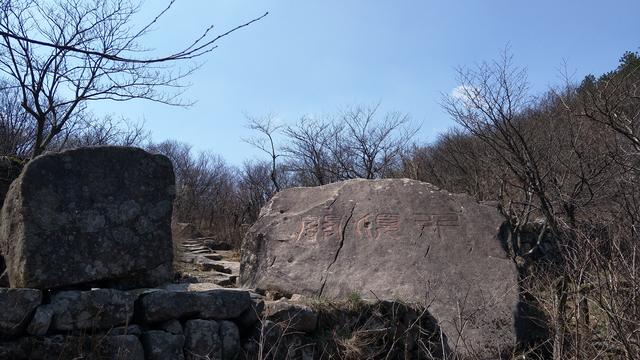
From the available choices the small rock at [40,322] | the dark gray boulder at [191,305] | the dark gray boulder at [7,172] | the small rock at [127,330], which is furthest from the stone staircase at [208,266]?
the small rock at [40,322]

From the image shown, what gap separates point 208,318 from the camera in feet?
12.4

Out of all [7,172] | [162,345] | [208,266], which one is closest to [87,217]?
[162,345]

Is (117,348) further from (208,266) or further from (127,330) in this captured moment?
(208,266)

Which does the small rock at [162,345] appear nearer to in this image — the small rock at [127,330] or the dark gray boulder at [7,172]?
the small rock at [127,330]

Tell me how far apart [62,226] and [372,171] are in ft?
52.4

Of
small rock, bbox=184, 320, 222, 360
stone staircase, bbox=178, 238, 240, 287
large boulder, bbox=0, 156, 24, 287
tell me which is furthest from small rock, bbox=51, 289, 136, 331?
stone staircase, bbox=178, 238, 240, 287

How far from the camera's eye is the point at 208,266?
379 inches

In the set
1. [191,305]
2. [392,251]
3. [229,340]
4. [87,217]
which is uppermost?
[87,217]

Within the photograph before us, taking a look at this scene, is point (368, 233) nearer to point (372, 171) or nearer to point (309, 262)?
point (309, 262)

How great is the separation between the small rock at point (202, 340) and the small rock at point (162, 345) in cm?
7

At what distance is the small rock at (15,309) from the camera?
3.11 meters

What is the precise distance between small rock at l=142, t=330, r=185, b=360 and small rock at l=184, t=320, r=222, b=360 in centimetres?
7

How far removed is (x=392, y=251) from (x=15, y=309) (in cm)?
409

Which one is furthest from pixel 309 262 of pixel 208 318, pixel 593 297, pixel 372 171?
pixel 372 171
